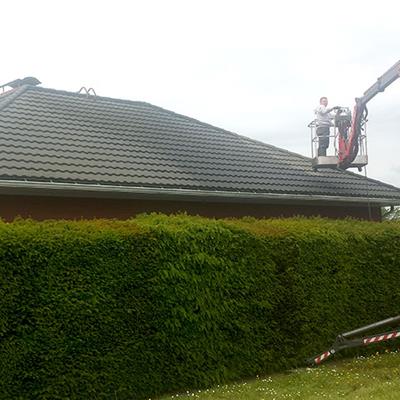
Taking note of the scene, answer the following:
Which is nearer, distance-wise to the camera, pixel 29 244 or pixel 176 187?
pixel 29 244

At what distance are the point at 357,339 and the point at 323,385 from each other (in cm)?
201

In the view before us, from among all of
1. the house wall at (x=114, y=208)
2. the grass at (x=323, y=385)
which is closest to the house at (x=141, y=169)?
the house wall at (x=114, y=208)

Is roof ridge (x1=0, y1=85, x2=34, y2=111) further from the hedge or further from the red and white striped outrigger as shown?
the red and white striped outrigger

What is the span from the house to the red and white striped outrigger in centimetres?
391

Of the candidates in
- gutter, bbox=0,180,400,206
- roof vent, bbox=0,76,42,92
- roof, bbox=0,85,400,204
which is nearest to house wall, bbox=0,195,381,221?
gutter, bbox=0,180,400,206

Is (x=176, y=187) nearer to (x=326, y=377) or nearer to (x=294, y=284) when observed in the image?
(x=294, y=284)

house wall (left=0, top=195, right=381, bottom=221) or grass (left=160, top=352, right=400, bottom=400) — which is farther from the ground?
house wall (left=0, top=195, right=381, bottom=221)

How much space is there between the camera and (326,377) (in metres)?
9.11

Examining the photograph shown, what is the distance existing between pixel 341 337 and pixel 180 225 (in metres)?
3.38

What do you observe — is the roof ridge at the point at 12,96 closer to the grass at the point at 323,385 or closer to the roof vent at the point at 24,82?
the roof vent at the point at 24,82

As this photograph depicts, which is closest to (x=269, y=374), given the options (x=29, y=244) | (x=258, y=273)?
(x=258, y=273)

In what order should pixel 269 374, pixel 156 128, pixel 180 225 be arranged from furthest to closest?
1. pixel 156 128
2. pixel 269 374
3. pixel 180 225

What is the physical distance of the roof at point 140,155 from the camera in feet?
37.3

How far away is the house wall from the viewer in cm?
1054
